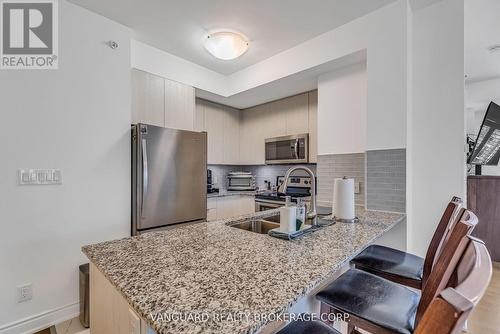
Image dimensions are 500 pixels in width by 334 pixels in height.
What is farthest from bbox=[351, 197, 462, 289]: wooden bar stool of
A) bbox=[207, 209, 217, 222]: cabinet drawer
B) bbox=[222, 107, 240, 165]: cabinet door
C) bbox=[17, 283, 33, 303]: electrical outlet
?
bbox=[222, 107, 240, 165]: cabinet door

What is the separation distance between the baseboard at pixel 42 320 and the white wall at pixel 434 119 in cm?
288

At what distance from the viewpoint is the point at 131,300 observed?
0.63m

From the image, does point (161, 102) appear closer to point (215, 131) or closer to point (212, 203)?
point (215, 131)

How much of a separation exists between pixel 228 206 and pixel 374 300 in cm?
250

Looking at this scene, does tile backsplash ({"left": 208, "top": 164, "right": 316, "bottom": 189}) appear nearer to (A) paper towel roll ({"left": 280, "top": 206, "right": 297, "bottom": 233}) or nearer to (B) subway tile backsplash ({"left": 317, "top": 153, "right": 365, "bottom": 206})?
(B) subway tile backsplash ({"left": 317, "top": 153, "right": 365, "bottom": 206})

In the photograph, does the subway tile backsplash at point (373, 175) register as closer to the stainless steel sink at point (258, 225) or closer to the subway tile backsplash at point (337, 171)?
the subway tile backsplash at point (337, 171)

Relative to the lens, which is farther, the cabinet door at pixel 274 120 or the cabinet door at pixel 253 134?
the cabinet door at pixel 253 134

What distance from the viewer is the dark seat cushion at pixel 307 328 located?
84 centimetres

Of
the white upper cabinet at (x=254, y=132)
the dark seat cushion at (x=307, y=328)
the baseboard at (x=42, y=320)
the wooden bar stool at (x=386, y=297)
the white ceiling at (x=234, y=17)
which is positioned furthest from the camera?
the white upper cabinet at (x=254, y=132)

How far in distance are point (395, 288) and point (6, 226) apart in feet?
8.24

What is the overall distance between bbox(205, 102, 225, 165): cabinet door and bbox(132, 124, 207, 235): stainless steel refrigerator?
3.28 ft

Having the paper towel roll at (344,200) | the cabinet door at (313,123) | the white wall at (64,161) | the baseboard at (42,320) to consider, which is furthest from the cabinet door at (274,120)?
the baseboard at (42,320)

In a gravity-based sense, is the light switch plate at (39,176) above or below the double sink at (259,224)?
above

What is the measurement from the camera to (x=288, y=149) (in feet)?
Result: 11.0
